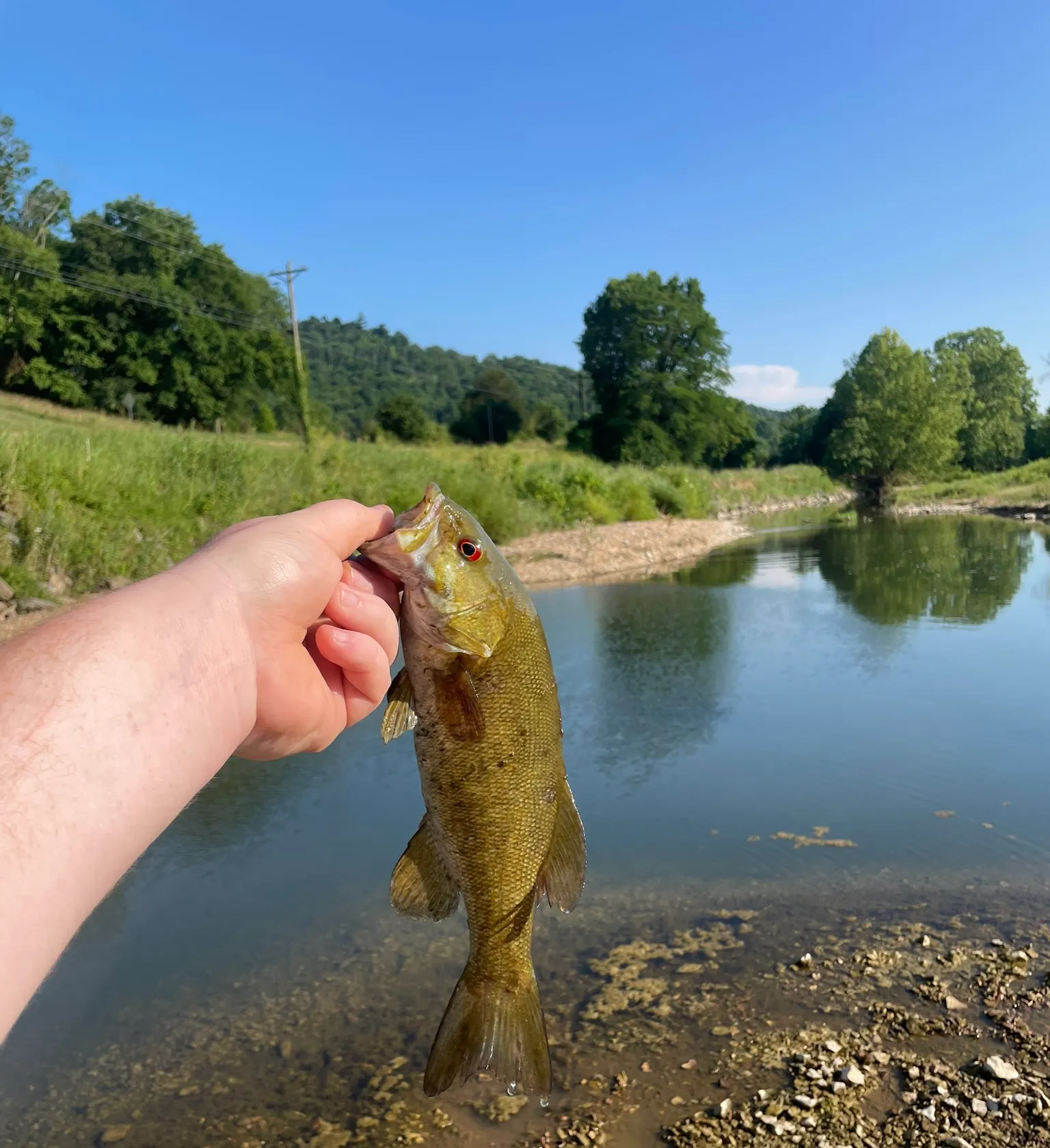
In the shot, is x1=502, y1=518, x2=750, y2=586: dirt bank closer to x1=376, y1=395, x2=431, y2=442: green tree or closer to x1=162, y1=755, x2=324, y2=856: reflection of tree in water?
x1=162, y1=755, x2=324, y2=856: reflection of tree in water

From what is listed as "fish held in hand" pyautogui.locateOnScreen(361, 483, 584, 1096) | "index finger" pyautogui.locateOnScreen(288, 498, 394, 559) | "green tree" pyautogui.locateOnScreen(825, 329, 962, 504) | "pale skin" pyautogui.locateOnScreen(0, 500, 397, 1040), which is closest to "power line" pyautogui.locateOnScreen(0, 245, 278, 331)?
"green tree" pyautogui.locateOnScreen(825, 329, 962, 504)

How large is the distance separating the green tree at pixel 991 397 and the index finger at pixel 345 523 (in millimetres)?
74347

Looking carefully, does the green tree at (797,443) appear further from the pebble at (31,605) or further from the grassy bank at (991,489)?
the pebble at (31,605)

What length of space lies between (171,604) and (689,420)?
64.1 m

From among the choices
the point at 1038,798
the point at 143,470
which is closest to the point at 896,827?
the point at 1038,798

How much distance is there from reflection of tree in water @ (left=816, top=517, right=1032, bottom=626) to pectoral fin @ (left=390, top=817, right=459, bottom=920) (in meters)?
14.7

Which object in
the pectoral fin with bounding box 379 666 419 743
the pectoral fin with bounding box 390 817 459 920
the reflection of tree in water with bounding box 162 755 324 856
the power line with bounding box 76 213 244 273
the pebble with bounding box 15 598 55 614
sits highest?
the power line with bounding box 76 213 244 273

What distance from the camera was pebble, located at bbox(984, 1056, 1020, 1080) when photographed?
394 cm

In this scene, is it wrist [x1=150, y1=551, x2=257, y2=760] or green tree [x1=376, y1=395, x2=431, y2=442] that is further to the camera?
green tree [x1=376, y1=395, x2=431, y2=442]

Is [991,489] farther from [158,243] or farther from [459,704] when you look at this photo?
[459,704]

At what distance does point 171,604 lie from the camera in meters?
1.85

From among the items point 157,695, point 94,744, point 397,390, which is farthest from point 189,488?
point 397,390

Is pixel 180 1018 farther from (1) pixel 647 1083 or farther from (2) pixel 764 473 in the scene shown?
(2) pixel 764 473

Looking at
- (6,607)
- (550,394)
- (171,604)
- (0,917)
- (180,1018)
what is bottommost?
(180,1018)
